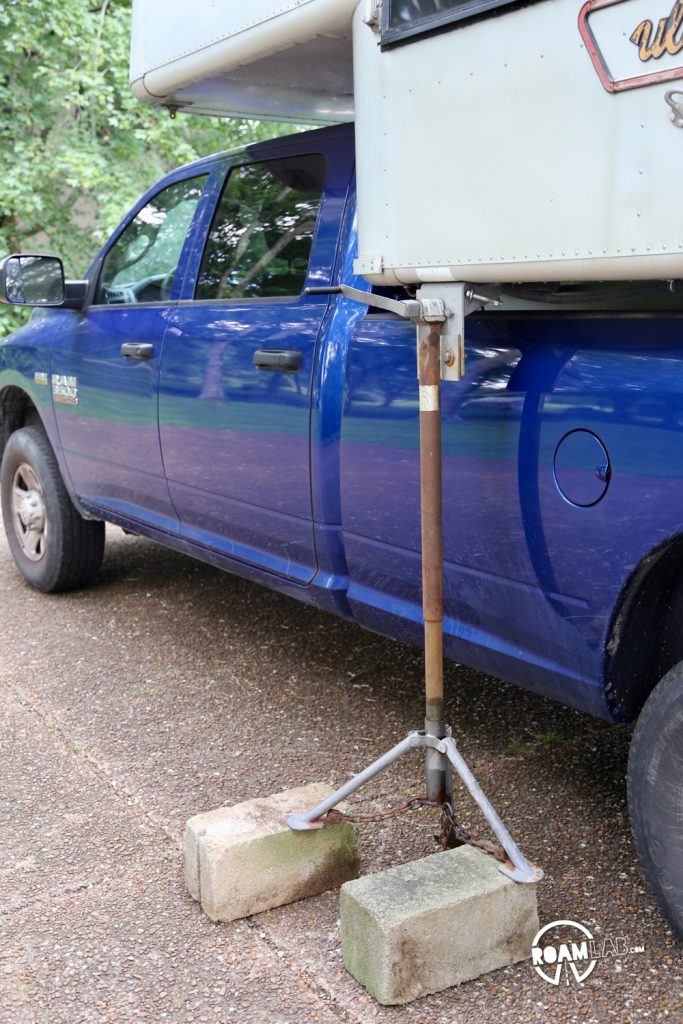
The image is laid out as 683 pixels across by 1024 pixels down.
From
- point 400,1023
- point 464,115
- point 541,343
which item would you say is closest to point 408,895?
point 400,1023

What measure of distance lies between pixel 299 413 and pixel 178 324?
966 millimetres

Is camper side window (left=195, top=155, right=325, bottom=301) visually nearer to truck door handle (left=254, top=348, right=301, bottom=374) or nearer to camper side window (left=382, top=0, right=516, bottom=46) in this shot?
truck door handle (left=254, top=348, right=301, bottom=374)

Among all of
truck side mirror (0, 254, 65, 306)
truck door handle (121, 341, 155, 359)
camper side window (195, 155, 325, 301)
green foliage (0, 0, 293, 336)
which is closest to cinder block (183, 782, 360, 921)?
camper side window (195, 155, 325, 301)

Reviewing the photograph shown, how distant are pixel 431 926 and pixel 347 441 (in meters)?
1.45

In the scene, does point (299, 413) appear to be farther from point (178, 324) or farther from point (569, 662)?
point (569, 662)

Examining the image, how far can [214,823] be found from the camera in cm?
284

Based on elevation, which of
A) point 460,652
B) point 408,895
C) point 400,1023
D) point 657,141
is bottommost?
point 400,1023

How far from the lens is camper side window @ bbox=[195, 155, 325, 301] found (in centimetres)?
383

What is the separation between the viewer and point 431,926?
241 cm

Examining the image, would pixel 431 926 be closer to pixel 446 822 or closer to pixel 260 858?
pixel 446 822

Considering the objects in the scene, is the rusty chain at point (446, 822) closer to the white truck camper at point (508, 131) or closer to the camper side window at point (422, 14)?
the white truck camper at point (508, 131)

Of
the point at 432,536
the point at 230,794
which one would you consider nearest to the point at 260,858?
the point at 230,794

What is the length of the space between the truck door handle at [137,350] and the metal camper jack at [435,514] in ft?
6.20

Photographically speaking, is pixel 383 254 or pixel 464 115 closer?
pixel 464 115
